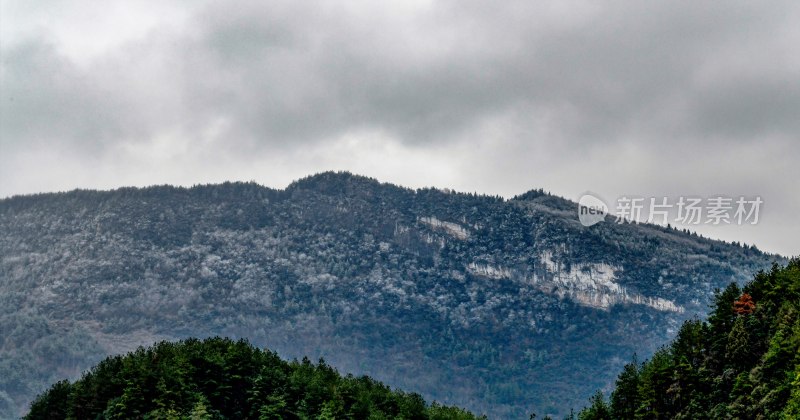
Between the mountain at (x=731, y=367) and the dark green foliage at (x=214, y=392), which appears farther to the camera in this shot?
the dark green foliage at (x=214, y=392)

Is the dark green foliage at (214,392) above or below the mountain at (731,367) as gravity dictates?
below

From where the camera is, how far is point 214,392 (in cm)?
15125

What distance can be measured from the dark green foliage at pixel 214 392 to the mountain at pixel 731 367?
Answer: 2794 centimetres

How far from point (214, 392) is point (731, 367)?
204 feet

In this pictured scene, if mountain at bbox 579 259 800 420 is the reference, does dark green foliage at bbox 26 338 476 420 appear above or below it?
below

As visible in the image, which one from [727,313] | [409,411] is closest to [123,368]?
[409,411]

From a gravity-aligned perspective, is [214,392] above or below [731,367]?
below

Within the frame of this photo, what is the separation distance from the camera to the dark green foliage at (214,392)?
141m

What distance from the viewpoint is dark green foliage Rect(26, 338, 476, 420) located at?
14112 centimetres

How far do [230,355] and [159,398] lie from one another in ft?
54.8

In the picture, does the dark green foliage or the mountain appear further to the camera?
the dark green foliage

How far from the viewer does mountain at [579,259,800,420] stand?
120375 millimetres

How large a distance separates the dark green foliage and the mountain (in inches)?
1100

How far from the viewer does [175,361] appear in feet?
490
